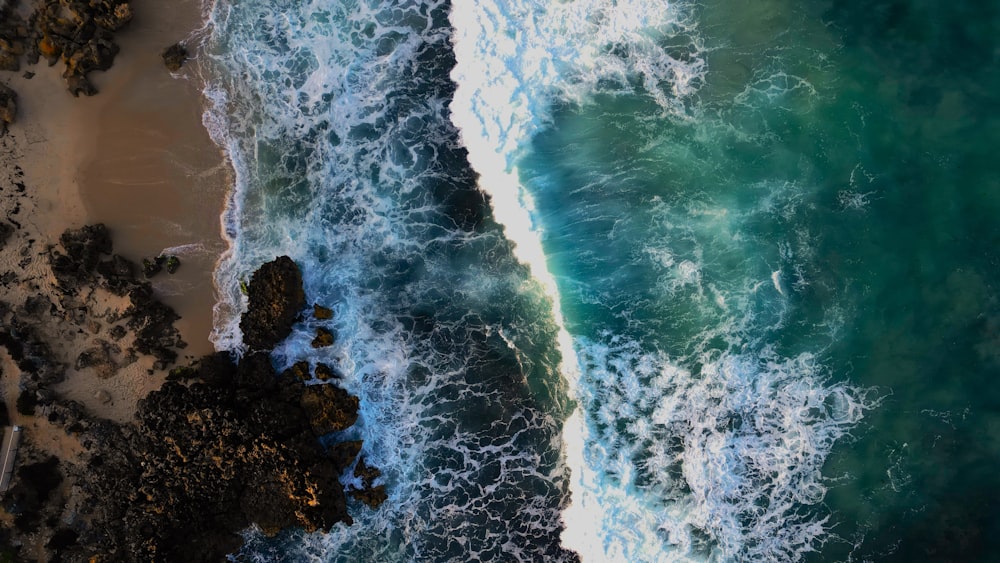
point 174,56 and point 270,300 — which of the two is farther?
point 174,56

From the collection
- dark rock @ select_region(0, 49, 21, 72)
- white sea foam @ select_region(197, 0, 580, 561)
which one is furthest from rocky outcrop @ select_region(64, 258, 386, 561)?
dark rock @ select_region(0, 49, 21, 72)

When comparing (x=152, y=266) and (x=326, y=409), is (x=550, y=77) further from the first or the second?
(x=152, y=266)

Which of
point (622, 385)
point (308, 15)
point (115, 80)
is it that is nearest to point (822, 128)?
point (622, 385)

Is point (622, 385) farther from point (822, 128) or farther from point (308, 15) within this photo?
point (308, 15)

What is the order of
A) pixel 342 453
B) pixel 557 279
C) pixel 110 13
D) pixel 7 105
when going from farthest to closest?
1. pixel 557 279
2. pixel 342 453
3. pixel 110 13
4. pixel 7 105

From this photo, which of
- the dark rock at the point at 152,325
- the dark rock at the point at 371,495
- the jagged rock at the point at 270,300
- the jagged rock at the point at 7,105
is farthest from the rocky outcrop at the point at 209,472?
the jagged rock at the point at 7,105

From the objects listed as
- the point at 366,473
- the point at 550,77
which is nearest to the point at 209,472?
the point at 366,473
